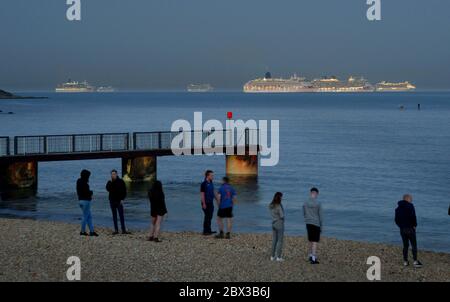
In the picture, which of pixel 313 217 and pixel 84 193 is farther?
pixel 84 193

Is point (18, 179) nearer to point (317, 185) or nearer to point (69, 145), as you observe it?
point (317, 185)

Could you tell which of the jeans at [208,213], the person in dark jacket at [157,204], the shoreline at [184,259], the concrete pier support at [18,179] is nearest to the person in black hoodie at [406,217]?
the shoreline at [184,259]

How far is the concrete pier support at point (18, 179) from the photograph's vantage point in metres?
32.7

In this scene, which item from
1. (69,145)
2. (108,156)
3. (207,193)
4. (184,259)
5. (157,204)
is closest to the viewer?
(184,259)

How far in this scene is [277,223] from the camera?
51.9ft

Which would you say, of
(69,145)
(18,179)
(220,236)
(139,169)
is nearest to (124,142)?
(139,169)

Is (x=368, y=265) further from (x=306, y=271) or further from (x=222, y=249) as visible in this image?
(x=222, y=249)

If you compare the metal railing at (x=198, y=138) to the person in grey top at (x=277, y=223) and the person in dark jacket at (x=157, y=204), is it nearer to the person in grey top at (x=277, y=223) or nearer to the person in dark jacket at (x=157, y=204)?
the person in dark jacket at (x=157, y=204)

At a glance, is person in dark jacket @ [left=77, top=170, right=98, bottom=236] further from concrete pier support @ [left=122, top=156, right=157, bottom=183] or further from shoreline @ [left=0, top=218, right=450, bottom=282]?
concrete pier support @ [left=122, top=156, right=157, bottom=183]

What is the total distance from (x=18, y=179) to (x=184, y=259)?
1978 cm

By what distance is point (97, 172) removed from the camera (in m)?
45.2

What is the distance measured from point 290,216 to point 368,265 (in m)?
11.9
